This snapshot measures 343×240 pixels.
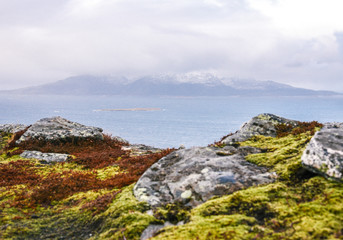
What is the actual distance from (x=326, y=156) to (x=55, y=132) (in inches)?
938

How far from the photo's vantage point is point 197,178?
362 inches

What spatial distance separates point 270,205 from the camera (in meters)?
6.82

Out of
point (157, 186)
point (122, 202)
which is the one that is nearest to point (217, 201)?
point (157, 186)

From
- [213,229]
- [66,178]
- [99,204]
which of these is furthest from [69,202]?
[213,229]

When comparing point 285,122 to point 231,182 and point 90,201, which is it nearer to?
point 231,182

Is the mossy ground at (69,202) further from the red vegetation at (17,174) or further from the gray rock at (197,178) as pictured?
the gray rock at (197,178)

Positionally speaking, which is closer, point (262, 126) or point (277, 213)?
point (277, 213)

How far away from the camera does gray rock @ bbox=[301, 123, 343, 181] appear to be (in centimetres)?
715

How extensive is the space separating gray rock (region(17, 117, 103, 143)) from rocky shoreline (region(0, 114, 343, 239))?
10569 millimetres

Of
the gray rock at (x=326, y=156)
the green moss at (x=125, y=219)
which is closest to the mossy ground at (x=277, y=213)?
the gray rock at (x=326, y=156)

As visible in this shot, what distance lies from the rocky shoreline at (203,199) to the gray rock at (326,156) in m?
0.03

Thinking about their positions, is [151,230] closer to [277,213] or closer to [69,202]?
[277,213]

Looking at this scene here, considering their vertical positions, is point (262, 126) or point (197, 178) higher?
point (262, 126)

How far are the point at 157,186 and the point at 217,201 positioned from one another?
2675mm
